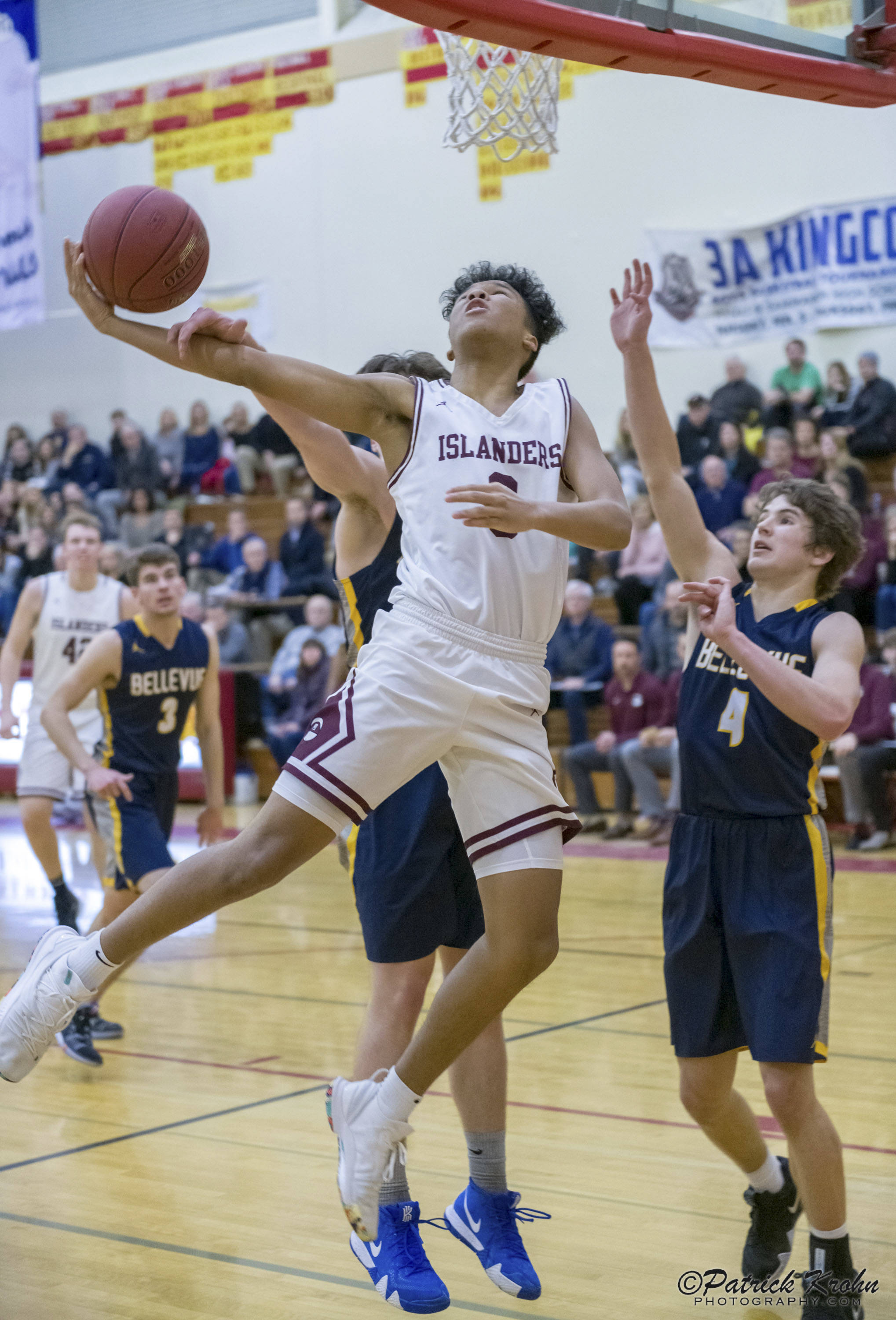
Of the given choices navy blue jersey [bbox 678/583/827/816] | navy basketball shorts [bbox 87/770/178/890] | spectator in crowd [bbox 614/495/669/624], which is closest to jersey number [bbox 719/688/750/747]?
navy blue jersey [bbox 678/583/827/816]

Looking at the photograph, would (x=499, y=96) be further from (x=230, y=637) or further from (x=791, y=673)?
(x=230, y=637)

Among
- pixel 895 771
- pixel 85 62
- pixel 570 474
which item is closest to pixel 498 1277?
pixel 570 474

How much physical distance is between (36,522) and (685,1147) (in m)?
14.6

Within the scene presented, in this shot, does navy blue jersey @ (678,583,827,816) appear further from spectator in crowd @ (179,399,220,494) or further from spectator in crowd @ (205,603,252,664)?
spectator in crowd @ (179,399,220,494)

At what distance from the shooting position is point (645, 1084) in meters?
5.06

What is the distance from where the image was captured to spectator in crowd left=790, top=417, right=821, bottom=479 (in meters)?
12.8

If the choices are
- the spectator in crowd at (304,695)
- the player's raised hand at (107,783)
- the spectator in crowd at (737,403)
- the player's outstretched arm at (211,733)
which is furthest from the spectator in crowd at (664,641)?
the player's raised hand at (107,783)

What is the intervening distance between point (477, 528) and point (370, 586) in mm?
647

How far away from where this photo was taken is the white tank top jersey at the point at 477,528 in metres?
3.07

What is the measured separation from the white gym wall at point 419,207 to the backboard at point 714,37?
35.6 feet

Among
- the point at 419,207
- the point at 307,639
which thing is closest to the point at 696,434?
the point at 307,639

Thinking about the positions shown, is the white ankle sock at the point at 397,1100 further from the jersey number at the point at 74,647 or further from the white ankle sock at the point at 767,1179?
the jersey number at the point at 74,647

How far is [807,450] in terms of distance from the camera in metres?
12.9

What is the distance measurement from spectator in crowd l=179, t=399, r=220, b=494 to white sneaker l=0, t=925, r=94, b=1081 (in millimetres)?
15024
